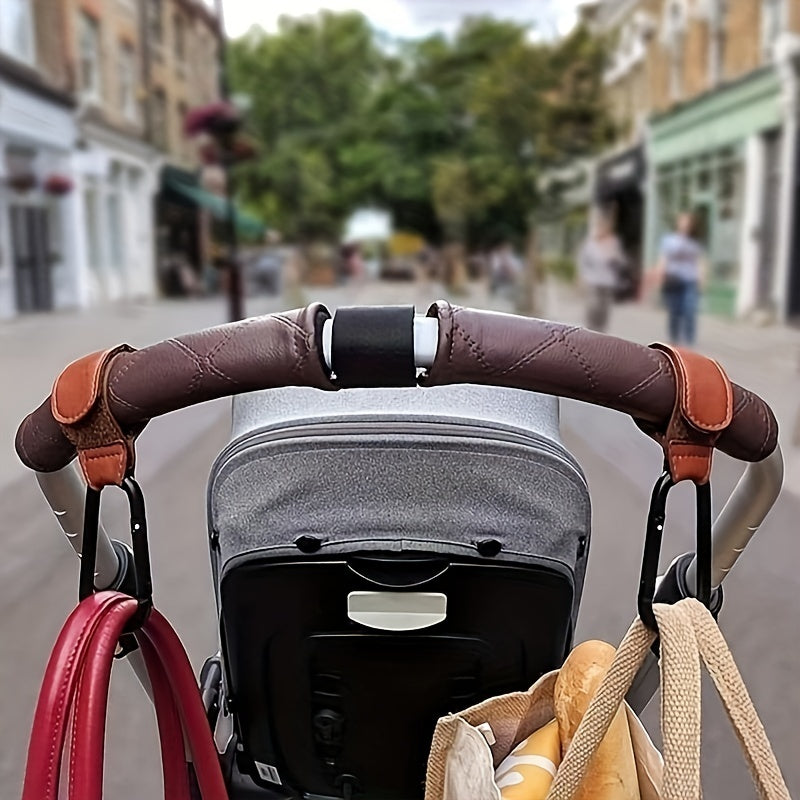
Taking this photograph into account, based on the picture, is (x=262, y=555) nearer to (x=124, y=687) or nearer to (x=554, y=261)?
(x=124, y=687)

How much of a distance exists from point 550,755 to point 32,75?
1896cm

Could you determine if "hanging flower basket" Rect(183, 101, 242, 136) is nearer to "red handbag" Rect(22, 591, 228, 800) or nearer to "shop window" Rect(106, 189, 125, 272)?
"shop window" Rect(106, 189, 125, 272)

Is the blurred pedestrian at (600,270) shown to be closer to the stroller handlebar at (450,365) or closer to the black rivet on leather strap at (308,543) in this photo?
the black rivet on leather strap at (308,543)

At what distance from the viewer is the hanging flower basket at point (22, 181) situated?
16.9 meters

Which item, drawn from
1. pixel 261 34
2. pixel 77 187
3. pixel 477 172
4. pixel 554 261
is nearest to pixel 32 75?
pixel 77 187

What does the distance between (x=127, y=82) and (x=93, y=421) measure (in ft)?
77.3

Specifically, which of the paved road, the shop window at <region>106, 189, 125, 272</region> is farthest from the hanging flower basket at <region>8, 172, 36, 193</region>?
the paved road

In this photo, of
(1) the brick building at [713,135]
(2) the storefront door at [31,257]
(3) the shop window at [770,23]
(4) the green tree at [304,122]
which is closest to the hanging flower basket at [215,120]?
(2) the storefront door at [31,257]

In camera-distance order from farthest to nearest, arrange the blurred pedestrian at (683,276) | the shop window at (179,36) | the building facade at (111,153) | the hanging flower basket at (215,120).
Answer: the shop window at (179,36) < the building facade at (111,153) < the hanging flower basket at (215,120) < the blurred pedestrian at (683,276)

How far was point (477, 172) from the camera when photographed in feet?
71.5

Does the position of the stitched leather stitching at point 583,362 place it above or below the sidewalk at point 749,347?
above

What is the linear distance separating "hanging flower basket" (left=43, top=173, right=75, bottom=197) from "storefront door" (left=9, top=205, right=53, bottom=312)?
1.33 ft

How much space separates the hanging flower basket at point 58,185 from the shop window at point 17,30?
209cm

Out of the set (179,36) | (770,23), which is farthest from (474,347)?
(179,36)
